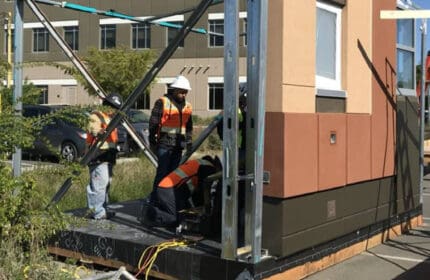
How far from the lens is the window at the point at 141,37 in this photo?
45156mm

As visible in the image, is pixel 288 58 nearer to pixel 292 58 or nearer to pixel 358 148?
pixel 292 58

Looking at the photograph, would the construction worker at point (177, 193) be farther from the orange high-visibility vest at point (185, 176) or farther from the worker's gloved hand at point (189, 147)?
the worker's gloved hand at point (189, 147)

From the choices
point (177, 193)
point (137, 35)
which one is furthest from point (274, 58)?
point (137, 35)

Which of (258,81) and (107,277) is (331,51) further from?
(107,277)

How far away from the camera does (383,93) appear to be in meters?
7.64

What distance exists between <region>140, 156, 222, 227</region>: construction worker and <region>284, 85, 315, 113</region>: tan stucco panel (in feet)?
4.44

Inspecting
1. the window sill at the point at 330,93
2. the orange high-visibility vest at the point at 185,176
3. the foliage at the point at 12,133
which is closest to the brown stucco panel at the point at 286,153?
the window sill at the point at 330,93

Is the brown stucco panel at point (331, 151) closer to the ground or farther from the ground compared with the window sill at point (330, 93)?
closer to the ground

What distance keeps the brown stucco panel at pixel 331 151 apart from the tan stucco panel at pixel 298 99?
19 centimetres

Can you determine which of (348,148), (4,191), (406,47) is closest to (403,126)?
(406,47)

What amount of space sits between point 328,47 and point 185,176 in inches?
81.8

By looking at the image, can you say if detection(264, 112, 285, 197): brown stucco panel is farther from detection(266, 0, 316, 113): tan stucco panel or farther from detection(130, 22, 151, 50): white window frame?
detection(130, 22, 151, 50): white window frame

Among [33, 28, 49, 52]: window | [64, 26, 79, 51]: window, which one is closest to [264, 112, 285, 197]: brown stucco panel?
[64, 26, 79, 51]: window

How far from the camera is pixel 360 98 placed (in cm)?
709
